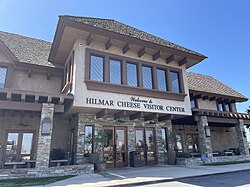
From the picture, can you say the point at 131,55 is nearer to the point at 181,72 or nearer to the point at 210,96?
the point at 181,72

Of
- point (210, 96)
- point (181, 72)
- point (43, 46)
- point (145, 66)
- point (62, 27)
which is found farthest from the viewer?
point (210, 96)

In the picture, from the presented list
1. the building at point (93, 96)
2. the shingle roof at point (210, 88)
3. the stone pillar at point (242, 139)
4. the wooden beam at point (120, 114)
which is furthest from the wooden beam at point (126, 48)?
the stone pillar at point (242, 139)

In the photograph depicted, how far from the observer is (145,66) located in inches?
490

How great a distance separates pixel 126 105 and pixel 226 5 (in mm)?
9460

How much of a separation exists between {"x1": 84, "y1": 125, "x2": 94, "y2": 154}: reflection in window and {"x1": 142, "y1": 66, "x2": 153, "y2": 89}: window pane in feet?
13.7

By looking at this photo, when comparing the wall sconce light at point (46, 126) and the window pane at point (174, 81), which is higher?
the window pane at point (174, 81)

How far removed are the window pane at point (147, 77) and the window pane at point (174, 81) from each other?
1684mm

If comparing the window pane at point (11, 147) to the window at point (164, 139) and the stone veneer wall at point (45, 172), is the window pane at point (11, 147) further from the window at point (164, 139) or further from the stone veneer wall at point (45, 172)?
the window at point (164, 139)

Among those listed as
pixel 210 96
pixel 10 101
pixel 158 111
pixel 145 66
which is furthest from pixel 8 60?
pixel 210 96

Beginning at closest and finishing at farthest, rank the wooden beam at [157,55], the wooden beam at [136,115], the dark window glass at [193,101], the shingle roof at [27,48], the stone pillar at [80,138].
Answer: the stone pillar at [80,138]
the wooden beam at [136,115]
the wooden beam at [157,55]
the shingle roof at [27,48]
the dark window glass at [193,101]

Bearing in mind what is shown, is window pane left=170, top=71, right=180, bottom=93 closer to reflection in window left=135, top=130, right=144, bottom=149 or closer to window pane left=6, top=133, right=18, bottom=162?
reflection in window left=135, top=130, right=144, bottom=149

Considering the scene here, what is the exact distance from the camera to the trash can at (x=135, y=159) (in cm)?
1177

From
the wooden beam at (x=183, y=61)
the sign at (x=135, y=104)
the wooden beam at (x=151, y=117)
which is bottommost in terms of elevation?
the wooden beam at (x=151, y=117)

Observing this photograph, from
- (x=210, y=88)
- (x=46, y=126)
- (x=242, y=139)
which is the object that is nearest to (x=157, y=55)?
(x=46, y=126)
